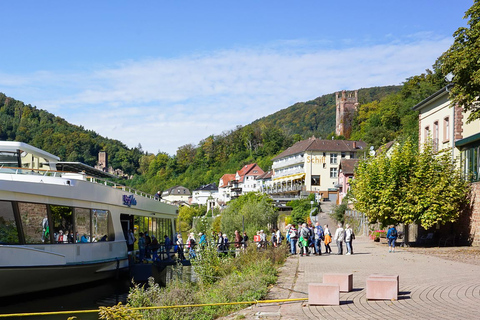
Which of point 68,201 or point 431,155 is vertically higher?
point 431,155

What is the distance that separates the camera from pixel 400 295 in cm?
1278

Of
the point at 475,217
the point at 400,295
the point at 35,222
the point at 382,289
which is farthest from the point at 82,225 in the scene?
the point at 475,217

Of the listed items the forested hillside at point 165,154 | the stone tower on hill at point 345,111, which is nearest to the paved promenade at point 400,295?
the forested hillside at point 165,154

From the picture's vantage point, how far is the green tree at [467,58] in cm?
2309

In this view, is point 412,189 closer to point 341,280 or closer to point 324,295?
point 341,280

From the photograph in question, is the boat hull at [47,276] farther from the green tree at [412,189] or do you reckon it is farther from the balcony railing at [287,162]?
the balcony railing at [287,162]

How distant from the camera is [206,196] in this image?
153375 millimetres

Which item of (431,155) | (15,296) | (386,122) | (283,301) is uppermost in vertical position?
(386,122)

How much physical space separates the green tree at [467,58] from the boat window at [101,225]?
607 inches

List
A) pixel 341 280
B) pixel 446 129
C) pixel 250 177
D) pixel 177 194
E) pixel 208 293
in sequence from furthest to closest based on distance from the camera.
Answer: pixel 177 194 < pixel 250 177 < pixel 446 129 < pixel 208 293 < pixel 341 280

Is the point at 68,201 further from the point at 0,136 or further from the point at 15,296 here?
the point at 0,136

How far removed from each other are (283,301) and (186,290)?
286cm

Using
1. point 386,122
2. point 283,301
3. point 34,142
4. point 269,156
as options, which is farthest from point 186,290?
point 269,156

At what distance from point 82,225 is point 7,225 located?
408cm
